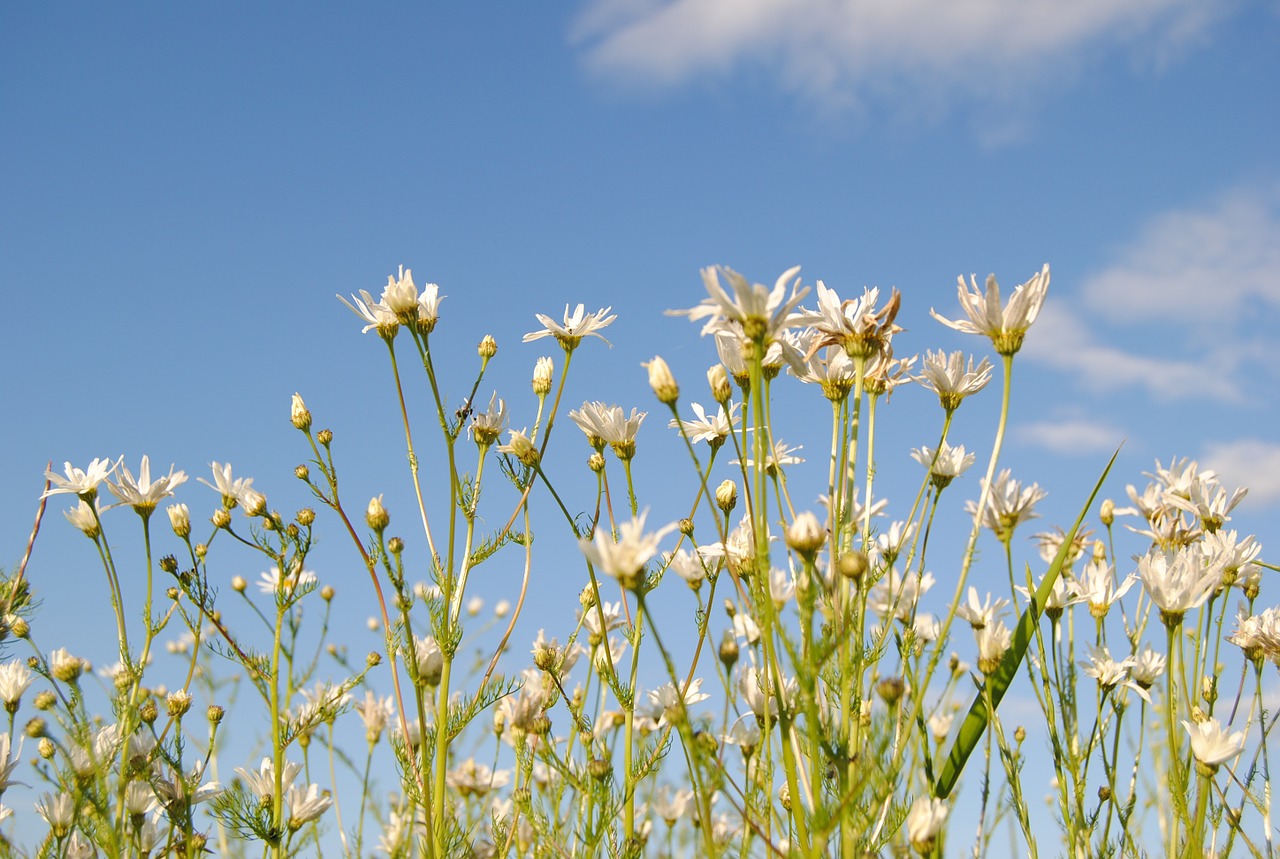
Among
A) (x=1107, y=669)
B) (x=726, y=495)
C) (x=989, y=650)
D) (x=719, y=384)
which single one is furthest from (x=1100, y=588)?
(x=719, y=384)

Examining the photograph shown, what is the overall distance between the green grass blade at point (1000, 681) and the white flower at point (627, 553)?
0.70 metres

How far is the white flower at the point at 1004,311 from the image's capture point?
166 centimetres

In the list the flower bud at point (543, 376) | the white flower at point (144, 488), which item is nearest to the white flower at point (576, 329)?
the flower bud at point (543, 376)

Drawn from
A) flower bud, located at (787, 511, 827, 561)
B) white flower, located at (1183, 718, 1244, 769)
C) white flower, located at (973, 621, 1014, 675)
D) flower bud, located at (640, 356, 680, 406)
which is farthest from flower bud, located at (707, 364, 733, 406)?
white flower, located at (1183, 718, 1244, 769)

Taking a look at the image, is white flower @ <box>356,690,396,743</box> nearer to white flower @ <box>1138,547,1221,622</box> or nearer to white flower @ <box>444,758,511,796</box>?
white flower @ <box>444,758,511,796</box>

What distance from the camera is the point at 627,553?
1219 mm

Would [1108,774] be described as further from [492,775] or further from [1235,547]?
[492,775]

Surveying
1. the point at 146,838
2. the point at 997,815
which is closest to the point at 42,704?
the point at 146,838

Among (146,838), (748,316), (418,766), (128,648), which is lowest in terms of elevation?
(146,838)

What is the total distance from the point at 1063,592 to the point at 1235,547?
49cm

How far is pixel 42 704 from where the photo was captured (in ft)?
9.20

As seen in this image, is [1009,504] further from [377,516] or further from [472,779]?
[472,779]

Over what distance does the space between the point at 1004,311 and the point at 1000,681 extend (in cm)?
67

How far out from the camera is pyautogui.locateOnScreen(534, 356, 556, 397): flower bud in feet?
7.66
